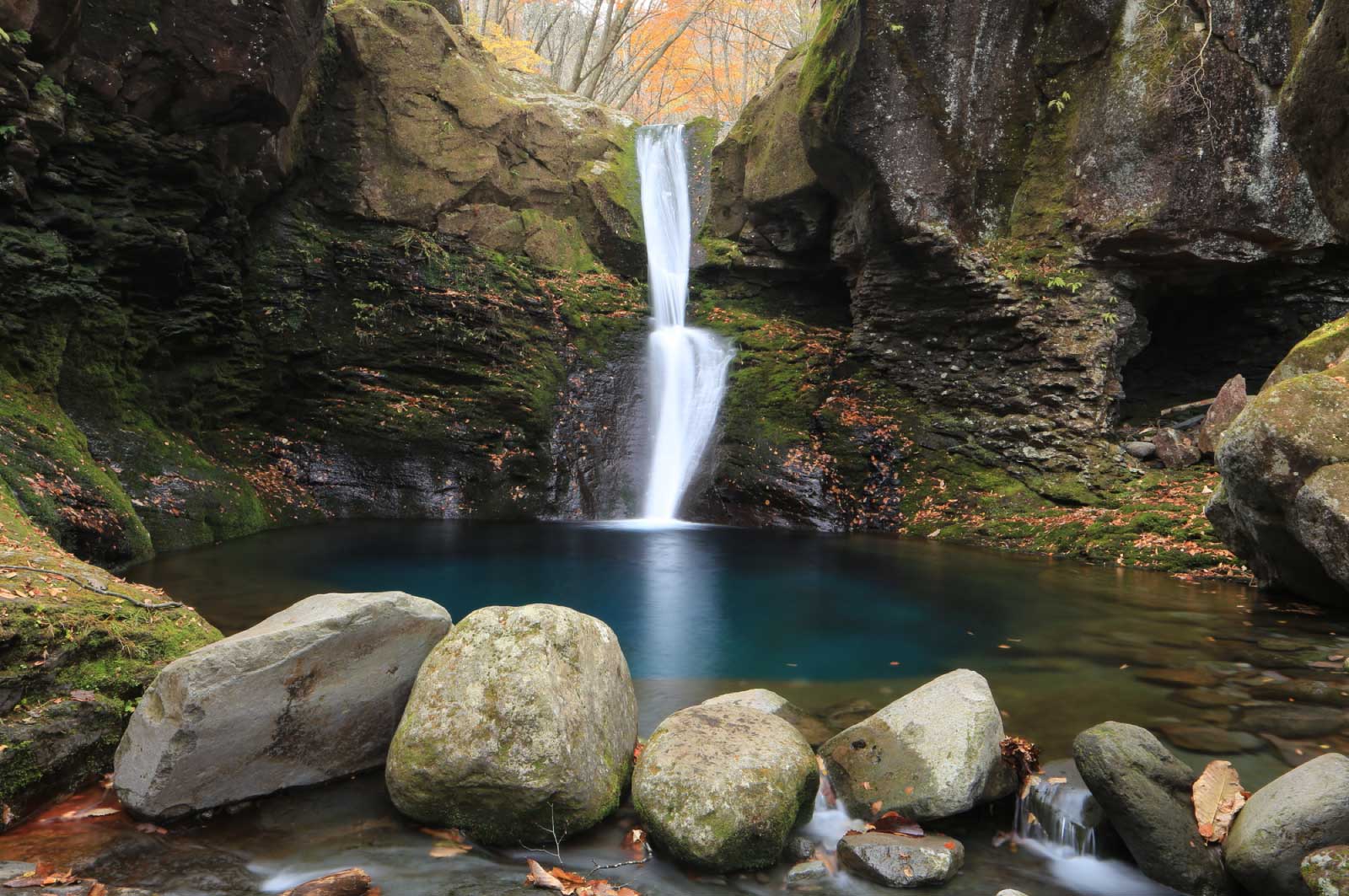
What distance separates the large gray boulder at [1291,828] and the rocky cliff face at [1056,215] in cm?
944

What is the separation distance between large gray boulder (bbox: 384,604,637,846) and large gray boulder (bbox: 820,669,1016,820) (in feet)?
3.76

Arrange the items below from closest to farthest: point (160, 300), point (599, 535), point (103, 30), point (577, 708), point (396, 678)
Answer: point (577, 708)
point (396, 678)
point (103, 30)
point (160, 300)
point (599, 535)

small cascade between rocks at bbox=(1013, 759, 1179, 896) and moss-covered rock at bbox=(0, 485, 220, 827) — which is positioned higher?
moss-covered rock at bbox=(0, 485, 220, 827)

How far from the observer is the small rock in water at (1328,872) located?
104 inches

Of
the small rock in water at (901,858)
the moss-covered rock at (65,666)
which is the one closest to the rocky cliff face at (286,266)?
the moss-covered rock at (65,666)

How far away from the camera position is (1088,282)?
13031 millimetres

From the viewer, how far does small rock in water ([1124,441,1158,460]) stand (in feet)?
41.1

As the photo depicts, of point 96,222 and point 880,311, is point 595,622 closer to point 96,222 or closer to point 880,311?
point 96,222

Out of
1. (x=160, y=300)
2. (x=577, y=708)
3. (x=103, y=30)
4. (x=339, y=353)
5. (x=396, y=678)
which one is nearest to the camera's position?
(x=577, y=708)

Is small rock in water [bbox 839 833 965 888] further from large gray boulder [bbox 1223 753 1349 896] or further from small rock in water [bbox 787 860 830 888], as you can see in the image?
large gray boulder [bbox 1223 753 1349 896]

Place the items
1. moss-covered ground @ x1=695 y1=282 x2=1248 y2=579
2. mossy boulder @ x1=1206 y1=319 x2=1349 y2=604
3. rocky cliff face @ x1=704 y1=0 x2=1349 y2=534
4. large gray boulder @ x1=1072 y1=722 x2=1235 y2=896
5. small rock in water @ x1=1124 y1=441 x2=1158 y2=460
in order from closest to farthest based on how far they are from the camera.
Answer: large gray boulder @ x1=1072 y1=722 x2=1235 y2=896
mossy boulder @ x1=1206 y1=319 x2=1349 y2=604
moss-covered ground @ x1=695 y1=282 x2=1248 y2=579
rocky cliff face @ x1=704 y1=0 x2=1349 y2=534
small rock in water @ x1=1124 y1=441 x2=1158 y2=460

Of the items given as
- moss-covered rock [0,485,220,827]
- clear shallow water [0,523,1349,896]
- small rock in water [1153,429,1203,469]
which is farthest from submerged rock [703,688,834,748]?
small rock in water [1153,429,1203,469]

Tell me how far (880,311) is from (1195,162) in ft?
17.3

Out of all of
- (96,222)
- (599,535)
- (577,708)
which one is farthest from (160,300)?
(577,708)
